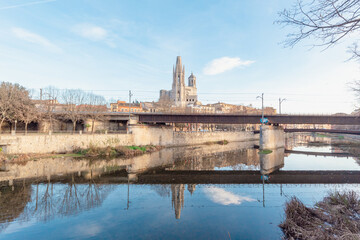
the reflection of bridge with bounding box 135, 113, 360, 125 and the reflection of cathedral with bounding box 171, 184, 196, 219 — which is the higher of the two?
the reflection of bridge with bounding box 135, 113, 360, 125

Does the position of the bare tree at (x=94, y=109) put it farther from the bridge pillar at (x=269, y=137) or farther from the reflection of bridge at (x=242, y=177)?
the bridge pillar at (x=269, y=137)

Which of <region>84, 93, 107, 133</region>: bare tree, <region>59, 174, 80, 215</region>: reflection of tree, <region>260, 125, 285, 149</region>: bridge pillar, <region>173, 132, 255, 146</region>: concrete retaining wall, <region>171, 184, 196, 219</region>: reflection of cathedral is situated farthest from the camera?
<region>173, 132, 255, 146</region>: concrete retaining wall

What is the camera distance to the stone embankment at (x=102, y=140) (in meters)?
24.8

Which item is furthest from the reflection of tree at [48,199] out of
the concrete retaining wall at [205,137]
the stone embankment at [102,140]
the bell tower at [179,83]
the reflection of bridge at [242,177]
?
the bell tower at [179,83]

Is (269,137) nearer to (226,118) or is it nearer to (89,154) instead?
(226,118)

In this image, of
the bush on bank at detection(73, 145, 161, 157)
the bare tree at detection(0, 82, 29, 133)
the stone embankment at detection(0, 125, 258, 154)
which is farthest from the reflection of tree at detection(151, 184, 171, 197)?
the bare tree at detection(0, 82, 29, 133)

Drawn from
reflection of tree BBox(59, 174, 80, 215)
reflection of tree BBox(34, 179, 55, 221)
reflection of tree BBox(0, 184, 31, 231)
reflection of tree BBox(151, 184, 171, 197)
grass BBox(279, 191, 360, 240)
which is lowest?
reflection of tree BBox(151, 184, 171, 197)

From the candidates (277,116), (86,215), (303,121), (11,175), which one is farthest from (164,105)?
(86,215)

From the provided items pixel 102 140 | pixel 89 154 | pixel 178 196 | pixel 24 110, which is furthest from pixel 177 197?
pixel 24 110

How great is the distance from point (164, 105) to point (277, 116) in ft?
122

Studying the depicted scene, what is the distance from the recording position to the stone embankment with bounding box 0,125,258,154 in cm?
2481

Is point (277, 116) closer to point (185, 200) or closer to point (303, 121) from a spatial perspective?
point (303, 121)

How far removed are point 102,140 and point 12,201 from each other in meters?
21.8

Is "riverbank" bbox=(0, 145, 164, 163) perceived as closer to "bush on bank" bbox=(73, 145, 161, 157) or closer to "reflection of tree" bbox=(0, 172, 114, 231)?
"bush on bank" bbox=(73, 145, 161, 157)
